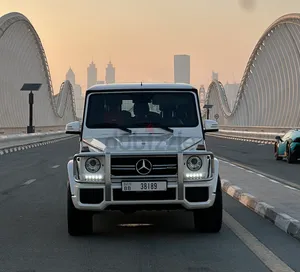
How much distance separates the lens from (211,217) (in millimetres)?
8547

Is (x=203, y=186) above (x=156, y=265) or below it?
above

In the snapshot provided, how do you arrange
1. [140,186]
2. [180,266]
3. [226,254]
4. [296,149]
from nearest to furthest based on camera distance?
[180,266] < [226,254] < [140,186] < [296,149]

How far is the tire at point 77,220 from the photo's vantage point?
8.41 metres

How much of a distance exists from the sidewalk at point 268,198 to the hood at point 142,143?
165 cm

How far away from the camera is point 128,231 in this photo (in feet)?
29.5

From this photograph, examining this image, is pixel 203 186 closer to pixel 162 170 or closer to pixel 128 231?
pixel 162 170

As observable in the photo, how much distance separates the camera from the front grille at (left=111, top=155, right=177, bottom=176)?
812 cm

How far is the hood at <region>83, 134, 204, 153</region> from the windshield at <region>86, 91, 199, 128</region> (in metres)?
0.50

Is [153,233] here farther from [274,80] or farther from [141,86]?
[274,80]

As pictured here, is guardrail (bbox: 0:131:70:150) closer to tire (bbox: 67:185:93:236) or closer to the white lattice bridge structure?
the white lattice bridge structure

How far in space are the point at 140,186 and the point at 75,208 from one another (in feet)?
2.96

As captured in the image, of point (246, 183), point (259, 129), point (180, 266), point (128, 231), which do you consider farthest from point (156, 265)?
point (259, 129)

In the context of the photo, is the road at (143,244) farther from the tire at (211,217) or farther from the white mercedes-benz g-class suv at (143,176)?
the white mercedes-benz g-class suv at (143,176)

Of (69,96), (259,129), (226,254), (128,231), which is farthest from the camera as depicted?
(69,96)
